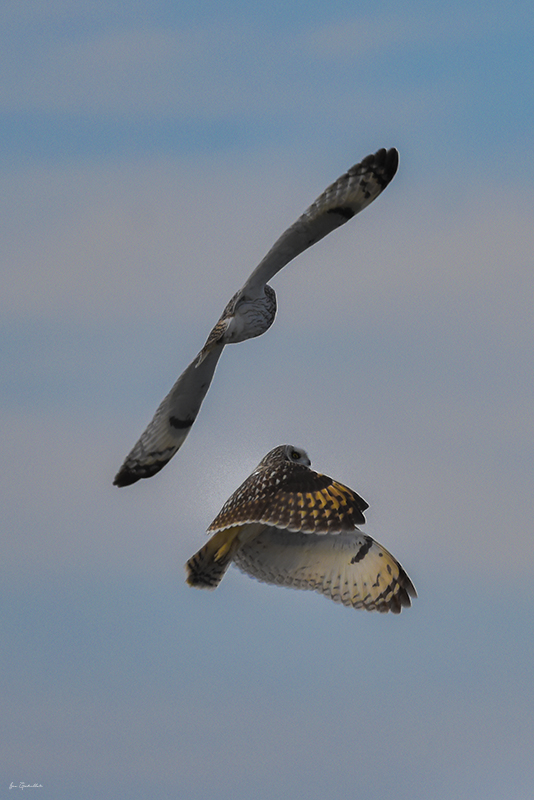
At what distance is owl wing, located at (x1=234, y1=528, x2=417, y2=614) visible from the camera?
14047mm

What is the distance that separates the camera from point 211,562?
14602mm

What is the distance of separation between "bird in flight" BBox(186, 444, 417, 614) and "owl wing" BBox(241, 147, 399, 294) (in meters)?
1.94

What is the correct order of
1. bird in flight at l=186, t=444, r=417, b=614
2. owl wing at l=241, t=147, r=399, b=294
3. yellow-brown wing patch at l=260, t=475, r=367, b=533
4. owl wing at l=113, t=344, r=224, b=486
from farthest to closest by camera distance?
owl wing at l=113, t=344, r=224, b=486 < owl wing at l=241, t=147, r=399, b=294 < bird in flight at l=186, t=444, r=417, b=614 < yellow-brown wing patch at l=260, t=475, r=367, b=533

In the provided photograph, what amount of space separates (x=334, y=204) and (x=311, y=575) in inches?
151

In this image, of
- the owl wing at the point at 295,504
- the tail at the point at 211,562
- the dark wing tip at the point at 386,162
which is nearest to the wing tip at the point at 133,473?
the tail at the point at 211,562

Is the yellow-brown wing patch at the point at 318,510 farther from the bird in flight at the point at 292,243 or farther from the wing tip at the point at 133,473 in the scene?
the wing tip at the point at 133,473

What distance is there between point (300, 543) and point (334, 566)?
51 cm

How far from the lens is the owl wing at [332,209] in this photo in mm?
14852

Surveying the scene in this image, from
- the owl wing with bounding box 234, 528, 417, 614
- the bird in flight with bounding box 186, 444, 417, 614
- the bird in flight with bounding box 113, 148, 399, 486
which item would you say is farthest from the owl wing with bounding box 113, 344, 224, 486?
the owl wing with bounding box 234, 528, 417, 614

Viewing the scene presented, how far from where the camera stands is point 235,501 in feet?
46.6

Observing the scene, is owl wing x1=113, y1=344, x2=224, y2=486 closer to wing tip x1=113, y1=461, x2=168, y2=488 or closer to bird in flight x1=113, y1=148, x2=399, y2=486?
wing tip x1=113, y1=461, x2=168, y2=488

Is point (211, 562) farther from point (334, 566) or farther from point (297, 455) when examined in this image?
point (297, 455)

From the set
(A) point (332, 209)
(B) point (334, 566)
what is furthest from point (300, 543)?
(A) point (332, 209)

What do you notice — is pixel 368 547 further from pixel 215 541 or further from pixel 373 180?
pixel 373 180
